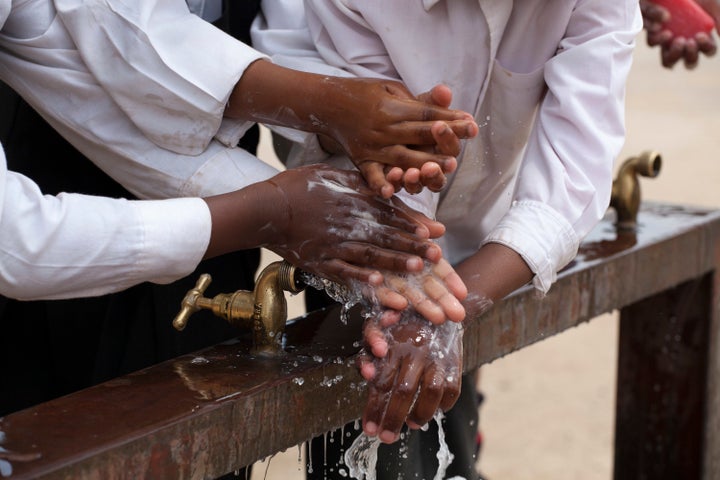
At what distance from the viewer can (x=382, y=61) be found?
69.6 inches

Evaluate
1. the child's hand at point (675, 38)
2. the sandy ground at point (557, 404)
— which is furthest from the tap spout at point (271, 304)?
the child's hand at point (675, 38)

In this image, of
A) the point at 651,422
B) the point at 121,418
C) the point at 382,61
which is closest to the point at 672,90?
the point at 651,422

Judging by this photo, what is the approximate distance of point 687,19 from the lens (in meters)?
2.29

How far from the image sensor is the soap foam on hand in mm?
2285

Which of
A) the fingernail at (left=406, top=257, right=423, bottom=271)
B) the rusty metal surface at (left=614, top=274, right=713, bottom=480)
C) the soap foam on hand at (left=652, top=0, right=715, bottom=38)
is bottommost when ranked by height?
the rusty metal surface at (left=614, top=274, right=713, bottom=480)

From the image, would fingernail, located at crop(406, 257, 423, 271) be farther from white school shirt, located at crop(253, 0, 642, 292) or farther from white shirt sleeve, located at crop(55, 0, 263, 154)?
white shirt sleeve, located at crop(55, 0, 263, 154)

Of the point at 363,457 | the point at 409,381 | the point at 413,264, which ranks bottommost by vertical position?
the point at 363,457

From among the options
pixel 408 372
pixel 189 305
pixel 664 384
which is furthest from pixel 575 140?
pixel 664 384

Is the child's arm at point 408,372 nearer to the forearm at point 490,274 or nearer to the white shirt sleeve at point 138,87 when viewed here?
the forearm at point 490,274

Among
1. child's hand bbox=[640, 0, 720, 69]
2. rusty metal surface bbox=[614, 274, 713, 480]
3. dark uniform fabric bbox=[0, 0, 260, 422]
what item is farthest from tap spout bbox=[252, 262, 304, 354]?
rusty metal surface bbox=[614, 274, 713, 480]

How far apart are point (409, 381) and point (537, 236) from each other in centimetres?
36

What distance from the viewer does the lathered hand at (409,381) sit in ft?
4.67

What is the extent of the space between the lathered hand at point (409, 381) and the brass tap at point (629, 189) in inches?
38.1

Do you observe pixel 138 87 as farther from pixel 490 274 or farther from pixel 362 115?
pixel 490 274
